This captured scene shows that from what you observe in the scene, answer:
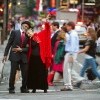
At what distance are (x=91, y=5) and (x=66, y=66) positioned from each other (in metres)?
66.5

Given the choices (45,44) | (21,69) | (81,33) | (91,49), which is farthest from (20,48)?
(81,33)

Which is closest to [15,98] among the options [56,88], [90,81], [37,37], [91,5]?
[37,37]

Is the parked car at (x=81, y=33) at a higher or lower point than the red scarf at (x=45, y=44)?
lower

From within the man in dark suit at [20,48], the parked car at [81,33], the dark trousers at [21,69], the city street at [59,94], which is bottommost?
the parked car at [81,33]

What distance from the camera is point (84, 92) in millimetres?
13812

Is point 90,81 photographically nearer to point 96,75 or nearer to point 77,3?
point 96,75

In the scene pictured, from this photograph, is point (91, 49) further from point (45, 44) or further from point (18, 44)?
point (18, 44)

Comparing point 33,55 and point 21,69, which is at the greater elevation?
point 33,55

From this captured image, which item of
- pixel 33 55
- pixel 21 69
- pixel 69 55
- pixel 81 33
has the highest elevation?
pixel 33 55

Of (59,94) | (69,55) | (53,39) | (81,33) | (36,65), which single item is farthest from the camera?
(81,33)

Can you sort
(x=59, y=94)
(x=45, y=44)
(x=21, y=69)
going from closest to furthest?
(x=59, y=94) < (x=21, y=69) < (x=45, y=44)

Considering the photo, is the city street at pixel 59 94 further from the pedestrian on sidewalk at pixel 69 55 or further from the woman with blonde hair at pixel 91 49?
the woman with blonde hair at pixel 91 49

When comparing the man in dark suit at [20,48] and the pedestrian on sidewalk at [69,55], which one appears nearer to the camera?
the man in dark suit at [20,48]

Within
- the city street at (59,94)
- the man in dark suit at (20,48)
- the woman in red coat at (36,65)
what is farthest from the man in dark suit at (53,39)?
the man in dark suit at (20,48)
